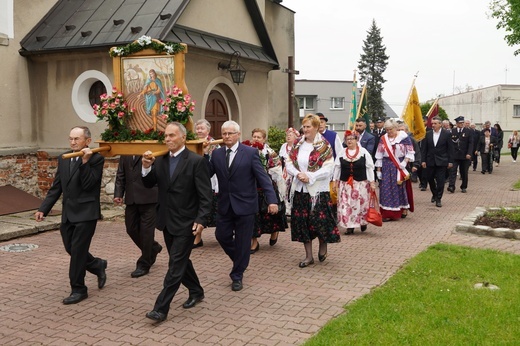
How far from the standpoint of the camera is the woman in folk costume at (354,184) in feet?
32.7

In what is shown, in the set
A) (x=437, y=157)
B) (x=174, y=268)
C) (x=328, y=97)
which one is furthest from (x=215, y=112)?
(x=328, y=97)

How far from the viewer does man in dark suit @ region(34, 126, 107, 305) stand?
625 centimetres

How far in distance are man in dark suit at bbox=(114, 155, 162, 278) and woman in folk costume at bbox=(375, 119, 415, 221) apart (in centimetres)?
557

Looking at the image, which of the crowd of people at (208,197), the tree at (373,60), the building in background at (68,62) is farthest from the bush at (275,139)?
the tree at (373,60)

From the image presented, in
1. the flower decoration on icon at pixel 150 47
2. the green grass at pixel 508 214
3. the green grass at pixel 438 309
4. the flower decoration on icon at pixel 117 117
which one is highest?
the flower decoration on icon at pixel 150 47

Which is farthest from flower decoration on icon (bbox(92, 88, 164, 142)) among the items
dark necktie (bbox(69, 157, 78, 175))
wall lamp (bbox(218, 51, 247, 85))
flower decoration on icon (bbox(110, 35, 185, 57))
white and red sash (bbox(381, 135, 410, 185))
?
wall lamp (bbox(218, 51, 247, 85))

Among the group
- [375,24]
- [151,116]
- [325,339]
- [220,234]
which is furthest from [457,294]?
[375,24]

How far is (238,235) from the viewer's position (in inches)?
267

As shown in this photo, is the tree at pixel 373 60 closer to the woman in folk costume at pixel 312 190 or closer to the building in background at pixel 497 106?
the building in background at pixel 497 106

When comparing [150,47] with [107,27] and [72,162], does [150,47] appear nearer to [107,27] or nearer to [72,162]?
[72,162]

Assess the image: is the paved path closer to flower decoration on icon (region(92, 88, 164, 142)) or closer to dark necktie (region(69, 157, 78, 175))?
dark necktie (region(69, 157, 78, 175))

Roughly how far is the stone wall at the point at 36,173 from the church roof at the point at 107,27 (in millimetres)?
2350

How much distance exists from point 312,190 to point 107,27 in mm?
7002

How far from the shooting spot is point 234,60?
14.2 meters
